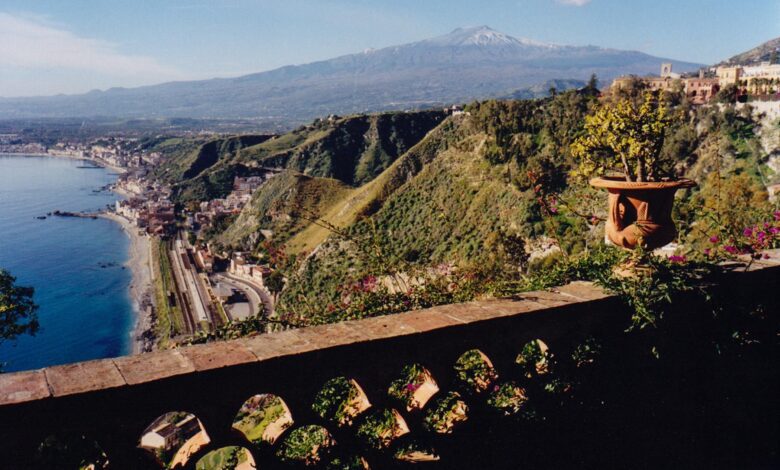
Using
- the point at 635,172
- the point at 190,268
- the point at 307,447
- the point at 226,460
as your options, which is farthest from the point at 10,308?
the point at 190,268

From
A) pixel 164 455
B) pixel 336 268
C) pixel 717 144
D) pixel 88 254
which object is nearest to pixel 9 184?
pixel 88 254

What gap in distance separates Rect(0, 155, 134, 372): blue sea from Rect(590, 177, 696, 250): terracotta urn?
1373 inches

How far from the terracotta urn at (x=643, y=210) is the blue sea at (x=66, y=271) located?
114 ft

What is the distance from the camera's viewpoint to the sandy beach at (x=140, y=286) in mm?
45562

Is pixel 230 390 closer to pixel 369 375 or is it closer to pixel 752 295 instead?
pixel 369 375

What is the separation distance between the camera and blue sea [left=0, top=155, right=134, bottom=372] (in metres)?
46.7

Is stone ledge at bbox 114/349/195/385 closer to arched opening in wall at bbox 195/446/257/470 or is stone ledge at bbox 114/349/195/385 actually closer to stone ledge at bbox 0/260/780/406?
stone ledge at bbox 0/260/780/406

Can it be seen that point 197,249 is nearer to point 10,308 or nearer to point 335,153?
point 335,153

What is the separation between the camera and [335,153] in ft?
349

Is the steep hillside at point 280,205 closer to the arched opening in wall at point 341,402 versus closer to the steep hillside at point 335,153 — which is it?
the steep hillside at point 335,153

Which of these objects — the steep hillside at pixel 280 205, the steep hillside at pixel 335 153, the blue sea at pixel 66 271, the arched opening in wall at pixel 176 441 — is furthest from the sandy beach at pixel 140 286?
the arched opening in wall at pixel 176 441

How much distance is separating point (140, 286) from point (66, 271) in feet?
43.0

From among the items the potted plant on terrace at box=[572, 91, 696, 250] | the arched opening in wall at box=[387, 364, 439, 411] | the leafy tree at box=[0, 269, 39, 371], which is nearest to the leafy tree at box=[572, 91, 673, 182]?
the potted plant on terrace at box=[572, 91, 696, 250]

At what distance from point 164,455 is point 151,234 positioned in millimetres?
86723
